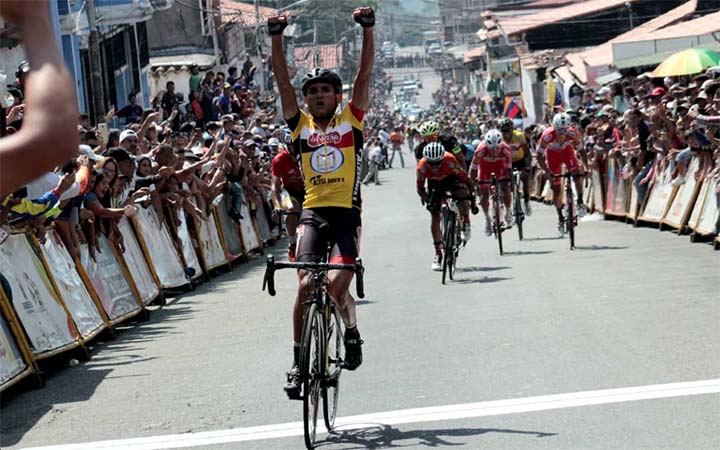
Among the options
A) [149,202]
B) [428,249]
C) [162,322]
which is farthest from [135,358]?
[428,249]

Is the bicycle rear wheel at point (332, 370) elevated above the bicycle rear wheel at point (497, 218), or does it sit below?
above

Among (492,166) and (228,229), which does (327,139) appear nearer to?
(492,166)

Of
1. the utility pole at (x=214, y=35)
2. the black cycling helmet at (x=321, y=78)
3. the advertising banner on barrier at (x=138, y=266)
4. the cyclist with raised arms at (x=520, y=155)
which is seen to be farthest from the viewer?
the utility pole at (x=214, y=35)

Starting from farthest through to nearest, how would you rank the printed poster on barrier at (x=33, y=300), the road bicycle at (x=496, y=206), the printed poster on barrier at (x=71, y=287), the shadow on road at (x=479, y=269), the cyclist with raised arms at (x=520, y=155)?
the cyclist with raised arms at (x=520, y=155)
the road bicycle at (x=496, y=206)
the shadow on road at (x=479, y=269)
the printed poster on barrier at (x=71, y=287)
the printed poster on barrier at (x=33, y=300)

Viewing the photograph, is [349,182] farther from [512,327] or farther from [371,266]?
[371,266]

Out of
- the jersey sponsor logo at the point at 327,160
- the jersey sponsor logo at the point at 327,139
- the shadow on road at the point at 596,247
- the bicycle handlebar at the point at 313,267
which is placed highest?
the jersey sponsor logo at the point at 327,139

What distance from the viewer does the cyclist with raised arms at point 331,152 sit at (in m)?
8.57

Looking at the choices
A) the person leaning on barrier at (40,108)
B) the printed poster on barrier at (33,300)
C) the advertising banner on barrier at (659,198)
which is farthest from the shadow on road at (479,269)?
the person leaning on barrier at (40,108)

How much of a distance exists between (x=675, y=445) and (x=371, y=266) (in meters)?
13.2

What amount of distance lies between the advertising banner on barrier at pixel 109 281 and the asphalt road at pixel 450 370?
32cm

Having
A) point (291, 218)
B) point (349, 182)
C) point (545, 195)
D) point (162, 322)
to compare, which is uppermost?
point (349, 182)

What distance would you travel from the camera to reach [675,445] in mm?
7156

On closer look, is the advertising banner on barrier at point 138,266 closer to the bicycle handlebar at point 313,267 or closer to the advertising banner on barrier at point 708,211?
the advertising banner on barrier at point 708,211

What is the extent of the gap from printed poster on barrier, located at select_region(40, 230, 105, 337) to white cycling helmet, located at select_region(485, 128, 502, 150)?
939 cm
